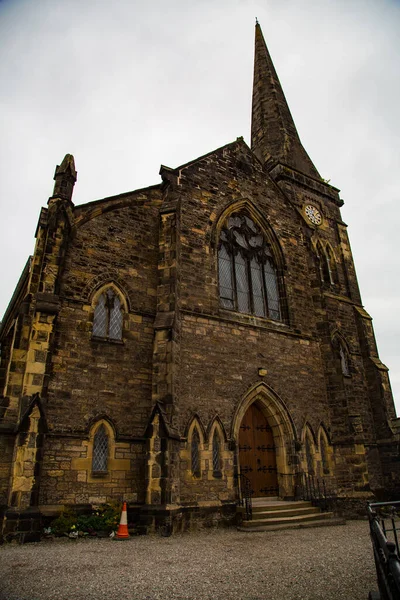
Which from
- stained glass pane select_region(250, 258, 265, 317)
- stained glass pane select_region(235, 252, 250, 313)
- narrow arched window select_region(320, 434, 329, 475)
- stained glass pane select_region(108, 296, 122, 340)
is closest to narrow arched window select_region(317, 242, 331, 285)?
stained glass pane select_region(250, 258, 265, 317)

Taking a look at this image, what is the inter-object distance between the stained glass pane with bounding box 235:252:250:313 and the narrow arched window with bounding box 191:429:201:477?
4.57 meters

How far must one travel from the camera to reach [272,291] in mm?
15281

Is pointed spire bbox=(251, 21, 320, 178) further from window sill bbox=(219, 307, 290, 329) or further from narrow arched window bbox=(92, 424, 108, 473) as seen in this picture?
narrow arched window bbox=(92, 424, 108, 473)

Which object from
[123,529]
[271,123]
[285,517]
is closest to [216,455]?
[285,517]

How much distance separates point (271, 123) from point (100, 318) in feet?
56.5

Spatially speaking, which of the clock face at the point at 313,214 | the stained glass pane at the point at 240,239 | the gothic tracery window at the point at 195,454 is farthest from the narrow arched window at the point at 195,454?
the clock face at the point at 313,214

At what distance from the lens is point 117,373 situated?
36.7 ft

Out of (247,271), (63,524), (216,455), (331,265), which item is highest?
(331,265)

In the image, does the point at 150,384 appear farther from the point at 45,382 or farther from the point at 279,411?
the point at 279,411

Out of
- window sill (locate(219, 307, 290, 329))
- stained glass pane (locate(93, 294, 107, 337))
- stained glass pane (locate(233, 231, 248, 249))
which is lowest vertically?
stained glass pane (locate(93, 294, 107, 337))

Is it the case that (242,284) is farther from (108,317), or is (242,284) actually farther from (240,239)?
(108,317)

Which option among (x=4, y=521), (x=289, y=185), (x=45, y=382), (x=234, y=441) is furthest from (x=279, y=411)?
(x=289, y=185)

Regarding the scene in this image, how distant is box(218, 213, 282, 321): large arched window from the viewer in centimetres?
1412

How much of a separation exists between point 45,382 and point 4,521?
2.87 metres
